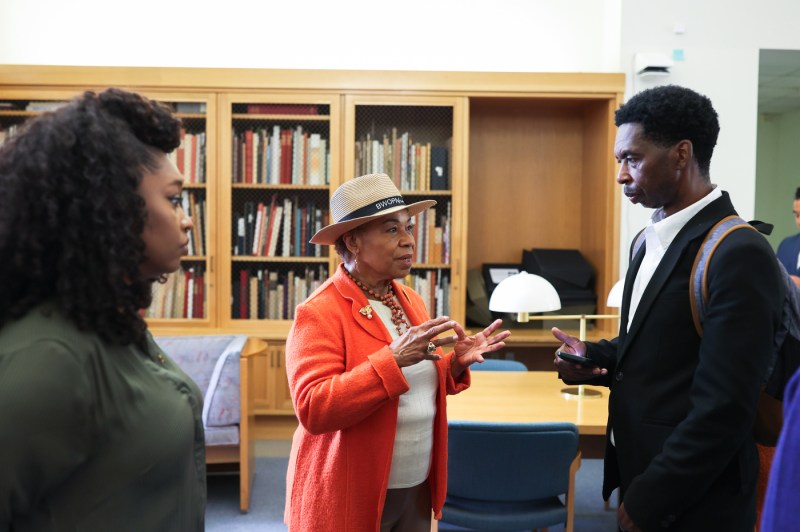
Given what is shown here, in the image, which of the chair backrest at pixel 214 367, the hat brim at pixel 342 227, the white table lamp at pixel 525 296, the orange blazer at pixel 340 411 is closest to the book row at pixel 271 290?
the chair backrest at pixel 214 367

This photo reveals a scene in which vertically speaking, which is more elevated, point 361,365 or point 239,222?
point 239,222

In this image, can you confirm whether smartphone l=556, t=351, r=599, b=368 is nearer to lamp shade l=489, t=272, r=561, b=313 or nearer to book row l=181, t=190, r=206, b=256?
lamp shade l=489, t=272, r=561, b=313

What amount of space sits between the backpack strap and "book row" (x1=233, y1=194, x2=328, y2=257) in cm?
328

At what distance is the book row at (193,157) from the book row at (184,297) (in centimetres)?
60

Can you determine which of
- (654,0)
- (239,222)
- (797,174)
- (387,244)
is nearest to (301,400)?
(387,244)

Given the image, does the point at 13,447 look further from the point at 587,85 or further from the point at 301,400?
the point at 587,85

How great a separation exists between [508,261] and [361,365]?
3.47 metres

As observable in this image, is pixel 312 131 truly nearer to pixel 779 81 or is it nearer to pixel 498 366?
pixel 498 366

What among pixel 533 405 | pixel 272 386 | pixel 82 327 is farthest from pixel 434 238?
pixel 82 327

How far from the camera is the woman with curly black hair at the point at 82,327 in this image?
838 millimetres

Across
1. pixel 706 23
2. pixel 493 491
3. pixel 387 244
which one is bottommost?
pixel 493 491

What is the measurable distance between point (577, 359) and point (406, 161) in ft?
9.58

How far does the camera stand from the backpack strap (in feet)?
4.42

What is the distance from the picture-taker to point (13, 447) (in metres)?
0.82
